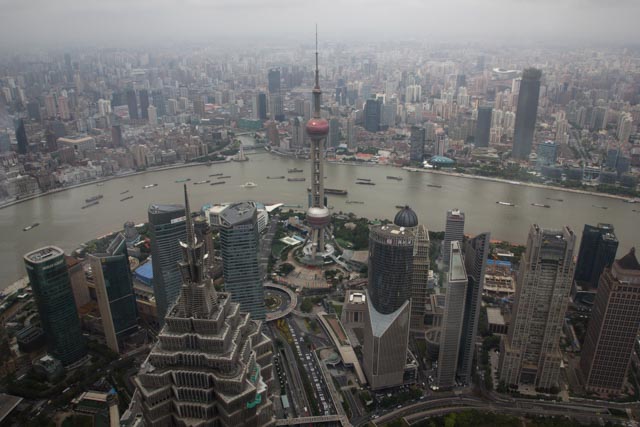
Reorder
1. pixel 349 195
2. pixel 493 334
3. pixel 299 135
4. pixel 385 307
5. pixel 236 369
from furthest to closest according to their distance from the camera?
pixel 299 135 → pixel 349 195 → pixel 493 334 → pixel 385 307 → pixel 236 369

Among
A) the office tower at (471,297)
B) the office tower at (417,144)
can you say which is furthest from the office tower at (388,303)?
the office tower at (417,144)

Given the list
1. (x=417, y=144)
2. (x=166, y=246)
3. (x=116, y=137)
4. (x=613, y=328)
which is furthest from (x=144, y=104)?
(x=613, y=328)

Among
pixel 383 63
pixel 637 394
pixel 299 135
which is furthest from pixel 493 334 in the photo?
pixel 383 63

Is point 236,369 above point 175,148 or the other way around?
above

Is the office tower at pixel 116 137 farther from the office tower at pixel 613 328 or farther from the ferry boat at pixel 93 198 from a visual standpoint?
the office tower at pixel 613 328

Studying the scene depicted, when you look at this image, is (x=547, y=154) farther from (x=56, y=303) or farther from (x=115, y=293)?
(x=56, y=303)

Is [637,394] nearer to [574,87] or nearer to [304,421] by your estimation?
[304,421]

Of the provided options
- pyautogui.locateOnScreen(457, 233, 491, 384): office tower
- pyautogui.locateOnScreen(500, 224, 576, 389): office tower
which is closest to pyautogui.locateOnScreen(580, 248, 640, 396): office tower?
pyautogui.locateOnScreen(500, 224, 576, 389): office tower

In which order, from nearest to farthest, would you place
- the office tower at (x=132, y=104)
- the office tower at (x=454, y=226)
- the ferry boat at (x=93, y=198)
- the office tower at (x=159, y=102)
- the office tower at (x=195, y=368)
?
the office tower at (x=195, y=368) < the office tower at (x=454, y=226) < the ferry boat at (x=93, y=198) < the office tower at (x=132, y=104) < the office tower at (x=159, y=102)
